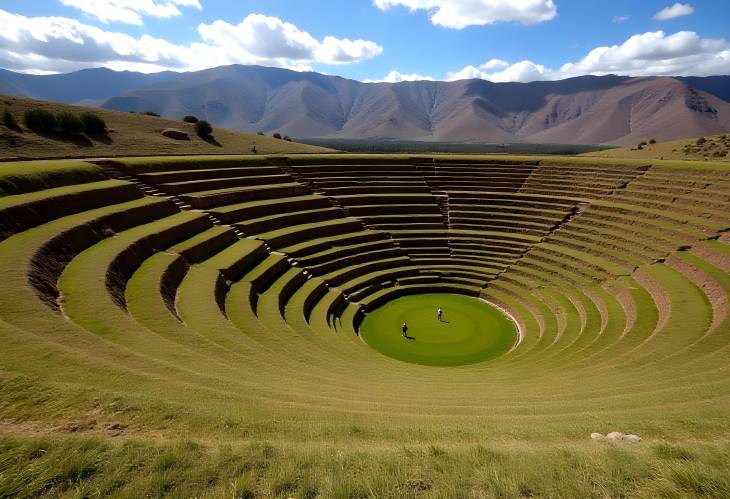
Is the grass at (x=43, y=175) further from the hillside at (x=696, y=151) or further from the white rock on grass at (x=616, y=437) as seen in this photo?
the hillside at (x=696, y=151)

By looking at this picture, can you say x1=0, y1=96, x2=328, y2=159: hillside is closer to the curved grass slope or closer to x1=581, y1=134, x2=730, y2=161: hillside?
the curved grass slope

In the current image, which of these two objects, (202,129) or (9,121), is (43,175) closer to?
(9,121)

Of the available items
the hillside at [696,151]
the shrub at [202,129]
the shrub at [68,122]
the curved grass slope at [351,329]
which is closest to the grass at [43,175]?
the curved grass slope at [351,329]

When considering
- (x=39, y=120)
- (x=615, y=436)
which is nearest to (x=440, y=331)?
(x=615, y=436)

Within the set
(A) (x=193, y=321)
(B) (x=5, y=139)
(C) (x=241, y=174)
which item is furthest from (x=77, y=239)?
(B) (x=5, y=139)

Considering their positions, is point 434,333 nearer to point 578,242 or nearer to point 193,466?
point 578,242

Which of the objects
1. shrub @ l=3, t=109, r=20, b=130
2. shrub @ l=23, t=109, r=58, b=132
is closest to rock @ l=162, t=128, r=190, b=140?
shrub @ l=23, t=109, r=58, b=132
